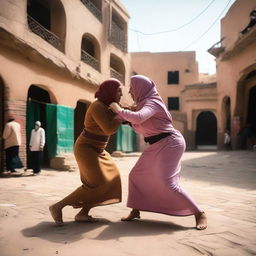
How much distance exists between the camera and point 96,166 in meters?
3.00

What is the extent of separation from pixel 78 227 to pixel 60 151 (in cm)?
753

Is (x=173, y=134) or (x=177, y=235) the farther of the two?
(x=173, y=134)

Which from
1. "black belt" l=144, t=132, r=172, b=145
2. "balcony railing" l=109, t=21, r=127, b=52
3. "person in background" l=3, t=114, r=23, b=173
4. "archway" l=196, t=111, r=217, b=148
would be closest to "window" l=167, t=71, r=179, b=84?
"archway" l=196, t=111, r=217, b=148

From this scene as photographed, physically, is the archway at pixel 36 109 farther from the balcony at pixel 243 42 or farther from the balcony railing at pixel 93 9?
Answer: the balcony at pixel 243 42

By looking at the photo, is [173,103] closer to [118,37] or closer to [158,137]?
[118,37]

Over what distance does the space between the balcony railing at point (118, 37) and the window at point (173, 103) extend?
40.2ft

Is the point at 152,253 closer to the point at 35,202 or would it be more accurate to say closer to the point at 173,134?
the point at 173,134

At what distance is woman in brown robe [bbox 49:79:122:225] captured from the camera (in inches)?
117

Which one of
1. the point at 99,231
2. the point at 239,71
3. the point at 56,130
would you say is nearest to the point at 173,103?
the point at 239,71

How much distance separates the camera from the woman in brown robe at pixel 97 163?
2975 mm

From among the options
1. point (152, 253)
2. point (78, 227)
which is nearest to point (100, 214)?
point (78, 227)

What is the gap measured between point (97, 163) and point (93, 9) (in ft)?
41.6

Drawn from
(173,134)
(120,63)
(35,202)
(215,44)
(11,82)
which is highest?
(215,44)

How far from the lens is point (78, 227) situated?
2889 mm
